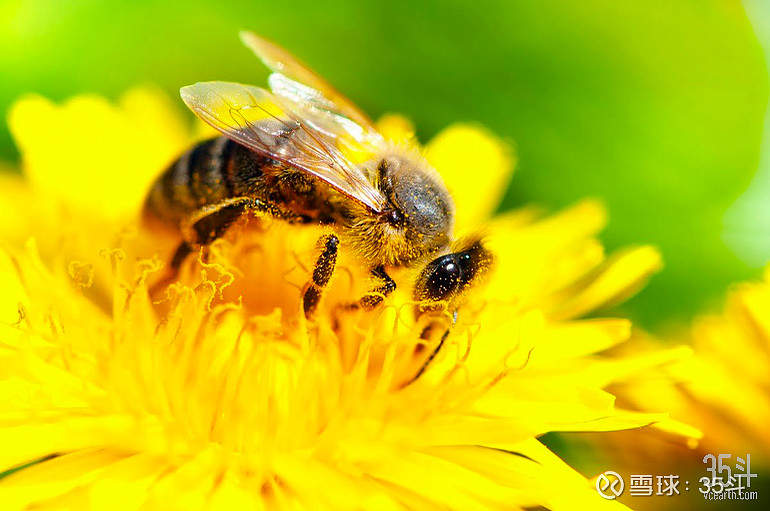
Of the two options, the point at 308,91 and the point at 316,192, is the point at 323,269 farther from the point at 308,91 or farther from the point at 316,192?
the point at 308,91

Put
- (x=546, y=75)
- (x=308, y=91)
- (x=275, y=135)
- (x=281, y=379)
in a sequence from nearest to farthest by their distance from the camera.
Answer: (x=275, y=135) → (x=281, y=379) → (x=308, y=91) → (x=546, y=75)

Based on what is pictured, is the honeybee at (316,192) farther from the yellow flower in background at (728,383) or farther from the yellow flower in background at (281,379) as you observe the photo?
the yellow flower in background at (728,383)

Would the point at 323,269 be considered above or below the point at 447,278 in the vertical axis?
below

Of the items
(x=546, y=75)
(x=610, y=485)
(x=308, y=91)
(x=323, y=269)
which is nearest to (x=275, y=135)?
(x=323, y=269)

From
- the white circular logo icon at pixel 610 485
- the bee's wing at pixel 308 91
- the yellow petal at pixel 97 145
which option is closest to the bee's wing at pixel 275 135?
the bee's wing at pixel 308 91

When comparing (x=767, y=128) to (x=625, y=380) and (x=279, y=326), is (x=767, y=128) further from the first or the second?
(x=279, y=326)

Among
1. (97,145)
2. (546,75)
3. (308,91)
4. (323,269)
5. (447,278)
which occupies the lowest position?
(323,269)

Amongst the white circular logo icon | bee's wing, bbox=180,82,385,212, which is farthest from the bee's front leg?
the white circular logo icon

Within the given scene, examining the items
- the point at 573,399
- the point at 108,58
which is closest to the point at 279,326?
the point at 573,399
